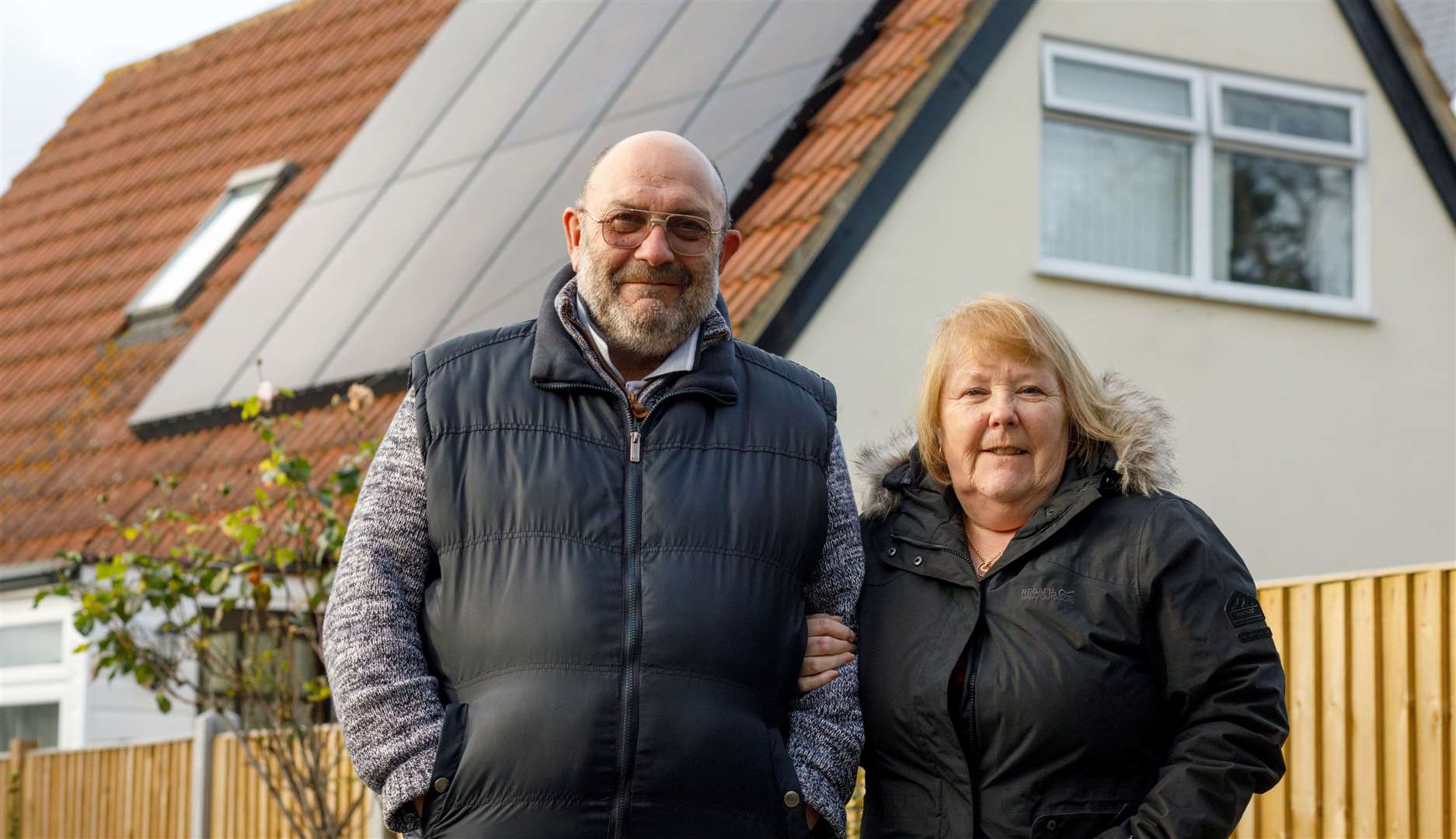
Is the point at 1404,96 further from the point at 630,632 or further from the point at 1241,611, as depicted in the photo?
the point at 630,632

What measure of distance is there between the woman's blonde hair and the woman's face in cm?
2

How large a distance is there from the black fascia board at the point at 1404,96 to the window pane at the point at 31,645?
843 centimetres

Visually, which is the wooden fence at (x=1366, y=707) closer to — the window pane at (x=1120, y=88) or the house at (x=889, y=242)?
the house at (x=889, y=242)

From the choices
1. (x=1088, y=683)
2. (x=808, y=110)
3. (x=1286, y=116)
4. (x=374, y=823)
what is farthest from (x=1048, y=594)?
(x=1286, y=116)

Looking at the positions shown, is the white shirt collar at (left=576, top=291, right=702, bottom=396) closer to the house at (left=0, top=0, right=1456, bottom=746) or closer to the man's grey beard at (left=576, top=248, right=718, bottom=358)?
the man's grey beard at (left=576, top=248, right=718, bottom=358)

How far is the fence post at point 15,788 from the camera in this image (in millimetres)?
11508

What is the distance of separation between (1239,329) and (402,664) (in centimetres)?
824

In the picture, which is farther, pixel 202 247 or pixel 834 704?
pixel 202 247

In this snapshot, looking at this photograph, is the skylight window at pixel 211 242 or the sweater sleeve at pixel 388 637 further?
the skylight window at pixel 211 242

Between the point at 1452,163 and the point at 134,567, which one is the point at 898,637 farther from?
the point at 1452,163

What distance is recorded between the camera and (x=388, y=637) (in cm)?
395

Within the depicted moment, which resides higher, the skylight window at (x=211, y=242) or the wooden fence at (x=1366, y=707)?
the skylight window at (x=211, y=242)

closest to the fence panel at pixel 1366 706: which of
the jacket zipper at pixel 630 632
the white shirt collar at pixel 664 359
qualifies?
the white shirt collar at pixel 664 359

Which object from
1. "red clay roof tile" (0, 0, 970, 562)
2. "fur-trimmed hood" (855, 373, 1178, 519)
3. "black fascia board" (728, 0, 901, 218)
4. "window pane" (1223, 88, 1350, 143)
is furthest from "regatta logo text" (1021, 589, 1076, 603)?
"window pane" (1223, 88, 1350, 143)
